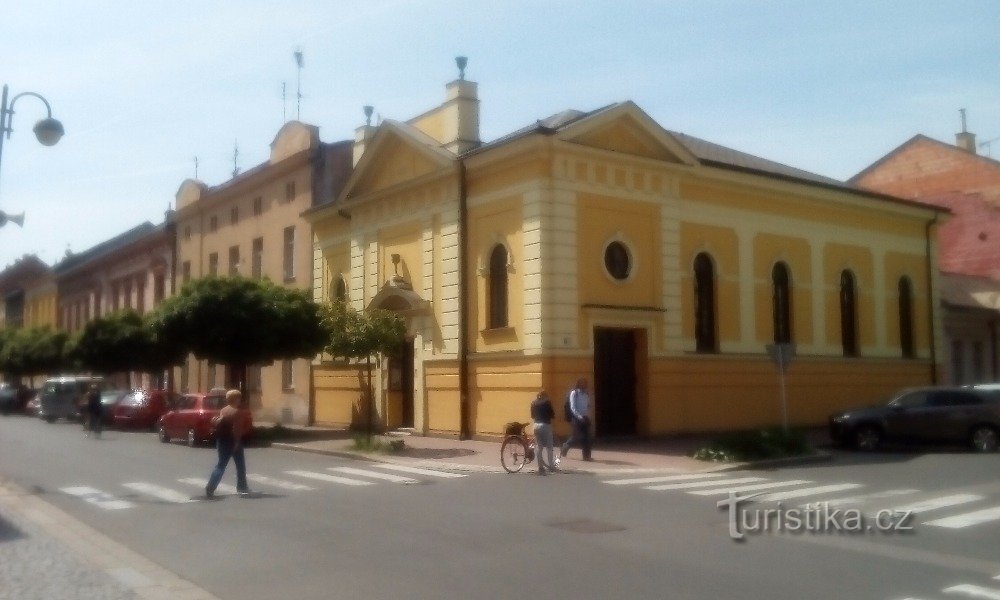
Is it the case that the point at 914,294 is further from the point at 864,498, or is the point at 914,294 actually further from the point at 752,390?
the point at 864,498

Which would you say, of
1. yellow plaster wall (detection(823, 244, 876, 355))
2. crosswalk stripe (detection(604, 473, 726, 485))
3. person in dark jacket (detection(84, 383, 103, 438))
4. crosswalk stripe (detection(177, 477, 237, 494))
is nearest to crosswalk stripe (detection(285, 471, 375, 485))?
crosswalk stripe (detection(177, 477, 237, 494))

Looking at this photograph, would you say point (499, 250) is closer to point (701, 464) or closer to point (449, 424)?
point (449, 424)

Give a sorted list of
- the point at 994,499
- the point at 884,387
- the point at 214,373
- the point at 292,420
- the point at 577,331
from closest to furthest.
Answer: the point at 994,499 → the point at 577,331 → the point at 884,387 → the point at 292,420 → the point at 214,373

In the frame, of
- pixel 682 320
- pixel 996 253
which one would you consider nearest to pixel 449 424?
pixel 682 320

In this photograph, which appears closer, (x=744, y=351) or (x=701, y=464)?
(x=701, y=464)

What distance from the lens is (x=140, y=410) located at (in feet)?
110

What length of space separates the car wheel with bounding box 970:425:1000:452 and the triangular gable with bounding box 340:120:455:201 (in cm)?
1386

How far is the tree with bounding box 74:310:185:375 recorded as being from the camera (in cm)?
4100

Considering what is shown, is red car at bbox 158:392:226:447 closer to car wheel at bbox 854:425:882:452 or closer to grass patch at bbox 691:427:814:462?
grass patch at bbox 691:427:814:462

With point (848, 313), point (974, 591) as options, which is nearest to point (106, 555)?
point (974, 591)

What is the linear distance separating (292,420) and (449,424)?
10572 millimetres

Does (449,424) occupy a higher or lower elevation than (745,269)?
lower

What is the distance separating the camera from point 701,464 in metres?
18.8

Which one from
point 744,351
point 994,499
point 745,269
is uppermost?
point 745,269
